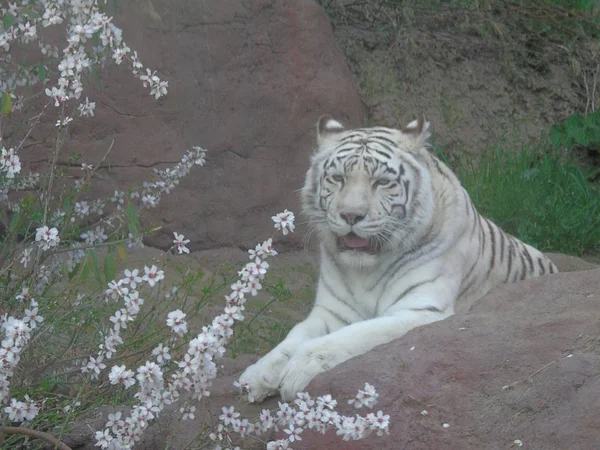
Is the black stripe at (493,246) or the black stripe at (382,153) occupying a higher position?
the black stripe at (382,153)

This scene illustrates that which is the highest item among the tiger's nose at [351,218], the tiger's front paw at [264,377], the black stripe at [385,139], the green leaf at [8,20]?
the green leaf at [8,20]

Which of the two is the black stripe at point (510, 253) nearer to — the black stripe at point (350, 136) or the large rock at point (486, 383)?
the black stripe at point (350, 136)

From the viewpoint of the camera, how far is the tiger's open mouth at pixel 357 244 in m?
4.76

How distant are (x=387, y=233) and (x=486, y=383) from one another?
142 centimetres

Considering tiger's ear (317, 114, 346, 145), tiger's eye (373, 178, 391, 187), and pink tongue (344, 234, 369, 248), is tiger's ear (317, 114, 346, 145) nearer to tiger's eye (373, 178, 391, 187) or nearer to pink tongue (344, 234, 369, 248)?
tiger's eye (373, 178, 391, 187)

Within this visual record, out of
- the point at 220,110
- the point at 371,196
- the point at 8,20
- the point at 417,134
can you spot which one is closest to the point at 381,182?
the point at 371,196

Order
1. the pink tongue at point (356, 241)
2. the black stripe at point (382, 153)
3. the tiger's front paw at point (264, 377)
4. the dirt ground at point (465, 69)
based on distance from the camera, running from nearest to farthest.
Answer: the tiger's front paw at point (264, 377)
the pink tongue at point (356, 241)
the black stripe at point (382, 153)
the dirt ground at point (465, 69)

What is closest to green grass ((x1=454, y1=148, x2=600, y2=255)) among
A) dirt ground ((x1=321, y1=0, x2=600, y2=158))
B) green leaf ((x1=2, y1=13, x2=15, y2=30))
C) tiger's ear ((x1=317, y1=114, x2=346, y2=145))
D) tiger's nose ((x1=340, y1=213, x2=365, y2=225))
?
dirt ground ((x1=321, y1=0, x2=600, y2=158))

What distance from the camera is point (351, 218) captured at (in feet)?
15.2

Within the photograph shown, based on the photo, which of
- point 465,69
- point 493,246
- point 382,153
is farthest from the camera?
point 465,69

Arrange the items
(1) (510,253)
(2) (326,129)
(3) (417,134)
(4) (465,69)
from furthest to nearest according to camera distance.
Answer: (4) (465,69), (1) (510,253), (2) (326,129), (3) (417,134)

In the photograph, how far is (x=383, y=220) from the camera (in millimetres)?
4703

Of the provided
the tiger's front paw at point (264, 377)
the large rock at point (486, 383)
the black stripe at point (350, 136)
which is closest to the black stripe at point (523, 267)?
the black stripe at point (350, 136)

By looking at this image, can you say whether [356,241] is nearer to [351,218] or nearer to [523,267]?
[351,218]
